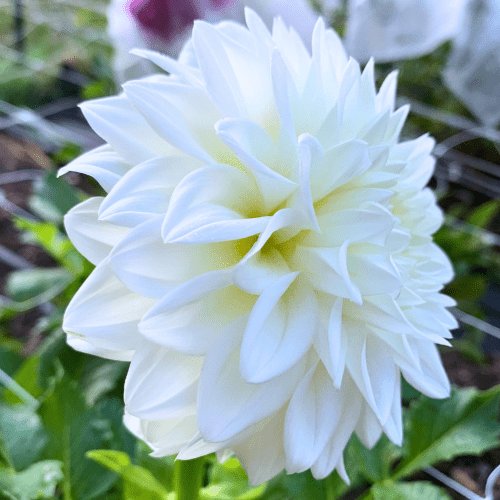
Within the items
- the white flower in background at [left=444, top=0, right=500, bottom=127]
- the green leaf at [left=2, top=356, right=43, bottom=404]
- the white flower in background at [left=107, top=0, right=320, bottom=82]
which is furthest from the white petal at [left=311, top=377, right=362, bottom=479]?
the white flower in background at [left=444, top=0, right=500, bottom=127]

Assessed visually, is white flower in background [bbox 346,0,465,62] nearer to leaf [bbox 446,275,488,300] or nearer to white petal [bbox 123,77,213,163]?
leaf [bbox 446,275,488,300]

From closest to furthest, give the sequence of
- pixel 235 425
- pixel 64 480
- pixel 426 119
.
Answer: pixel 235 425 → pixel 64 480 → pixel 426 119

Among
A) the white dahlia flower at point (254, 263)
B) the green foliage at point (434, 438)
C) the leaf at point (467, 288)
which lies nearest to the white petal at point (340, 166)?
the white dahlia flower at point (254, 263)

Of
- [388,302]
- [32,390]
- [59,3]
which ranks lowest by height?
[32,390]

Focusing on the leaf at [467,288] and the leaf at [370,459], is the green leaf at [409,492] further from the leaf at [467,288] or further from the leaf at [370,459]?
the leaf at [467,288]

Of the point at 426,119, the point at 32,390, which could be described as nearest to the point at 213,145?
the point at 32,390

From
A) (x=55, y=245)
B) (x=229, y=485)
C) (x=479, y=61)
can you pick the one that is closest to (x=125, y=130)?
(x=229, y=485)

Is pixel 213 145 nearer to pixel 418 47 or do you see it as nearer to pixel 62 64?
pixel 418 47

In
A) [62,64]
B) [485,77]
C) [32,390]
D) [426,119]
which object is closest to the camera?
[32,390]
